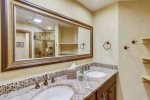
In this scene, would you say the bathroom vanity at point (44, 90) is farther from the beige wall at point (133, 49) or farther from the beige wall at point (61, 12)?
the beige wall at point (133, 49)

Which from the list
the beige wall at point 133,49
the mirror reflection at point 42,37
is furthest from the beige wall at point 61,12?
the beige wall at point 133,49

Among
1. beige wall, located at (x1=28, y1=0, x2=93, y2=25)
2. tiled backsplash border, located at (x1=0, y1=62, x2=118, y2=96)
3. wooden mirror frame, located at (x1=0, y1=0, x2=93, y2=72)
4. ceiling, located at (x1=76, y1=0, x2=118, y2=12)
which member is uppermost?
ceiling, located at (x1=76, y1=0, x2=118, y2=12)

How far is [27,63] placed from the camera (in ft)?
4.07

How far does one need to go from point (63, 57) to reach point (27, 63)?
61cm

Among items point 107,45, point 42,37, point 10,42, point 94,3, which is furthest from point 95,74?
point 10,42

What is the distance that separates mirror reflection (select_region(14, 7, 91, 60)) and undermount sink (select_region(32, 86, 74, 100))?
1.31 ft

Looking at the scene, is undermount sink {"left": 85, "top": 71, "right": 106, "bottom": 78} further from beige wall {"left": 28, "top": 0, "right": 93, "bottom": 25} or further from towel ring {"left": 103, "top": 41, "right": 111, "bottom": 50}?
beige wall {"left": 28, "top": 0, "right": 93, "bottom": 25}

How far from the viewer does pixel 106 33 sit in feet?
8.11

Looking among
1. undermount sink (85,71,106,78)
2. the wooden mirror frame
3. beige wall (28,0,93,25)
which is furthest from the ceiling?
undermount sink (85,71,106,78)

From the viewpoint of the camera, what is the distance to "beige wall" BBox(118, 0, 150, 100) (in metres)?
2.19

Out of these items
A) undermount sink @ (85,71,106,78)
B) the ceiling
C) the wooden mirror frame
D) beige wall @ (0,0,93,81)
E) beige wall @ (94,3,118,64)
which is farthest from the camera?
beige wall @ (94,3,118,64)

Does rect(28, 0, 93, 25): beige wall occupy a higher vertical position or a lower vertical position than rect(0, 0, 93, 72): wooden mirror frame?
higher

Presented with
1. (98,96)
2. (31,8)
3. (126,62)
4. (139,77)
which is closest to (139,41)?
(126,62)

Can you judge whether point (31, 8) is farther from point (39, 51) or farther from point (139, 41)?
point (139, 41)
